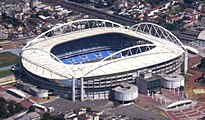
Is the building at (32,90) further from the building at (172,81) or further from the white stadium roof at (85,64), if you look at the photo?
the building at (172,81)

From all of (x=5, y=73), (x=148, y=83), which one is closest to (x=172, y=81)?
(x=148, y=83)

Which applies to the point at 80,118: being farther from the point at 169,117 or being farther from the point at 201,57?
the point at 201,57

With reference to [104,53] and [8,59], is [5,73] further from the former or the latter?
[104,53]

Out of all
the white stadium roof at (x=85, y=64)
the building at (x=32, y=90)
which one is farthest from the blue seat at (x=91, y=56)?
the building at (x=32, y=90)

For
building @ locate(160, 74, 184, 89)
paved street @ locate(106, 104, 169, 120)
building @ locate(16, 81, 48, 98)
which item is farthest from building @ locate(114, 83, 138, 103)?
building @ locate(16, 81, 48, 98)

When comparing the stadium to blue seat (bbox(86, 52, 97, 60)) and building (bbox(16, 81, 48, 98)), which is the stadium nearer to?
blue seat (bbox(86, 52, 97, 60))
